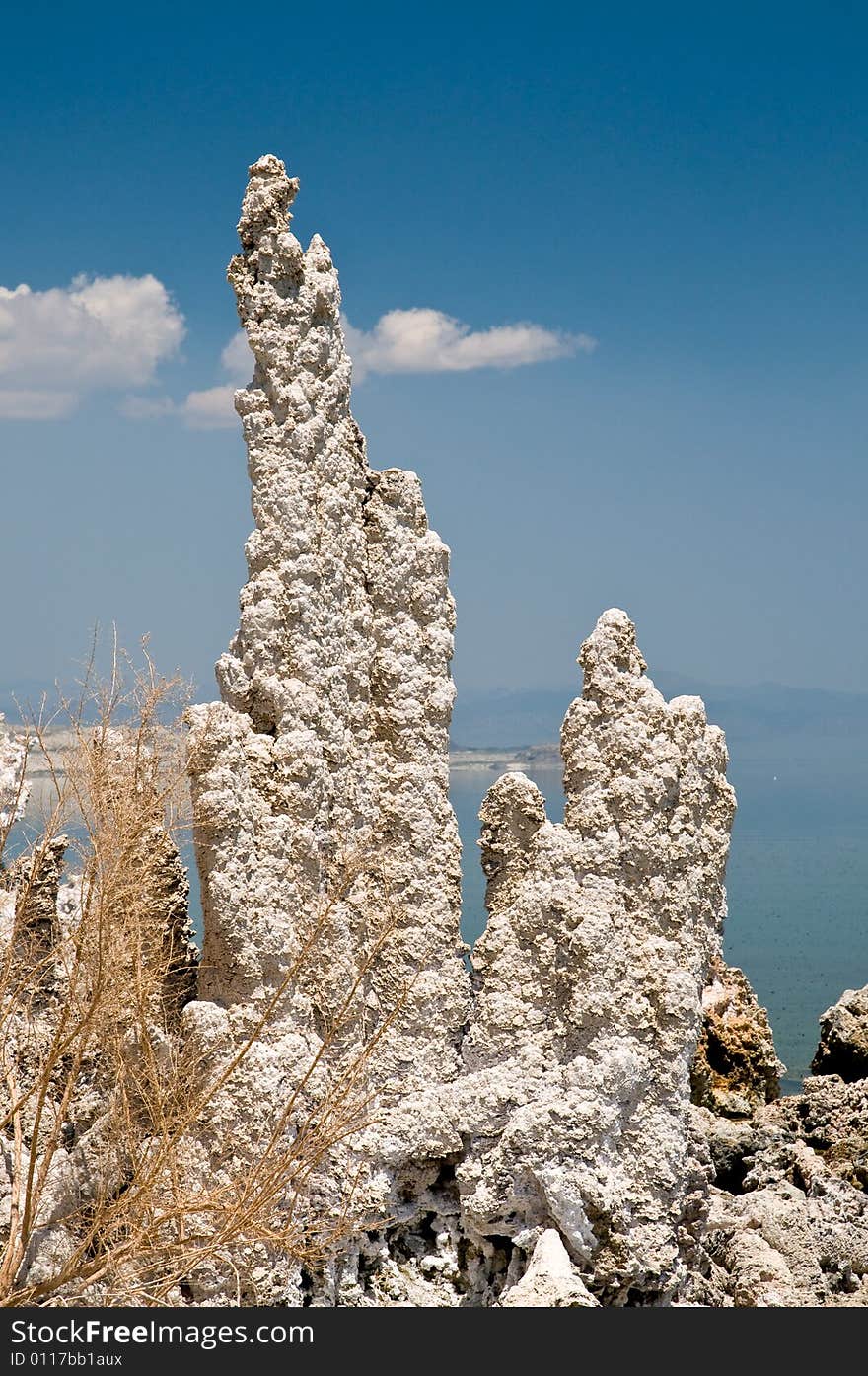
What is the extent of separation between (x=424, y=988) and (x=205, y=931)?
1781 mm

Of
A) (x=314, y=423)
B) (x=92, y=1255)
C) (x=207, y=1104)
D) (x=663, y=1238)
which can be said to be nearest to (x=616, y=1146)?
(x=663, y=1238)

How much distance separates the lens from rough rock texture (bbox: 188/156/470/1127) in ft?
35.6

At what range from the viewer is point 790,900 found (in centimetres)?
5159

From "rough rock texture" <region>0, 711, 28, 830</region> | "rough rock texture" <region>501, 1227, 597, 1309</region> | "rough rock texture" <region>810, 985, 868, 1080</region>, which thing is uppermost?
"rough rock texture" <region>0, 711, 28, 830</region>

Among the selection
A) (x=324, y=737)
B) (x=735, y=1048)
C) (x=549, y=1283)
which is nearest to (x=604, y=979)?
(x=549, y=1283)

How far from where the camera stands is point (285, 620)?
11.4m

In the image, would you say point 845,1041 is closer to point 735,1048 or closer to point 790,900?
point 735,1048

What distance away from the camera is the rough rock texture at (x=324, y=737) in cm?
1085

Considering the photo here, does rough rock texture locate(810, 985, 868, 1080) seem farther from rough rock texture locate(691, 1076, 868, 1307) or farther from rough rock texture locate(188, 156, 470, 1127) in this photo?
rough rock texture locate(188, 156, 470, 1127)

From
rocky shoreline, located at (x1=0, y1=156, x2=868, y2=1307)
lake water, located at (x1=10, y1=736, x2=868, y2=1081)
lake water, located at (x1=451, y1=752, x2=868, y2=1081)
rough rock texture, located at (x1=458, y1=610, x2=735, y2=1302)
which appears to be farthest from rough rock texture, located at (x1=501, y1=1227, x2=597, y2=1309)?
lake water, located at (x1=451, y1=752, x2=868, y2=1081)

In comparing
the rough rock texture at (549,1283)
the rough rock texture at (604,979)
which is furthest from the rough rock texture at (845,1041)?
the rough rock texture at (549,1283)

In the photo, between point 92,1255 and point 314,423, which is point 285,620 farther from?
point 92,1255

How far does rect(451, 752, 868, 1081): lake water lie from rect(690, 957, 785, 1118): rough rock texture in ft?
7.95

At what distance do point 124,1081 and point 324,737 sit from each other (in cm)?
266
